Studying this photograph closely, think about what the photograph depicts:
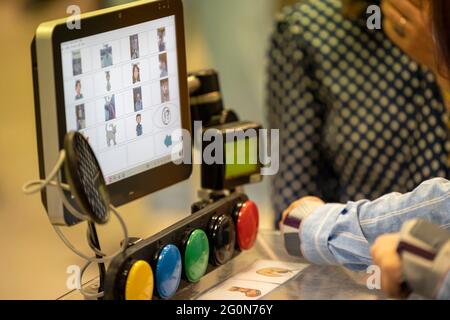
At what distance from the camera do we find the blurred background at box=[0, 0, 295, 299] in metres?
2.87

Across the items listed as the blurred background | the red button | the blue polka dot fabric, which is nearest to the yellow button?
the red button

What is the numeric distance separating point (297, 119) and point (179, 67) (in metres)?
0.79

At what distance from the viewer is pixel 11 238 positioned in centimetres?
282

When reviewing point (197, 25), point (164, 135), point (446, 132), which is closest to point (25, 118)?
point (197, 25)

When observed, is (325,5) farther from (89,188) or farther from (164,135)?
(89,188)

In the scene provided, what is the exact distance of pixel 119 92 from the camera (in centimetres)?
126

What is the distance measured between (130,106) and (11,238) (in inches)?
64.9

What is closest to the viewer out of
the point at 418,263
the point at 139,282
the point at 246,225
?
the point at 418,263

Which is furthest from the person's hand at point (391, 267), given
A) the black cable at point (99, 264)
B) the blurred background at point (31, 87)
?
the blurred background at point (31, 87)

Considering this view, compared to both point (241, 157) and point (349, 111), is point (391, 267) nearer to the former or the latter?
point (241, 157)

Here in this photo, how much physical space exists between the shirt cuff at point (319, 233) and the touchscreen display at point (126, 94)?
9.6 inches

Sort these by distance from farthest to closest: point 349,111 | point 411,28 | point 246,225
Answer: point 349,111, point 411,28, point 246,225

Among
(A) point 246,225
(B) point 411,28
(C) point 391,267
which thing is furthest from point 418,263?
(B) point 411,28

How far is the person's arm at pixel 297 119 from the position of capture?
2.16 meters
